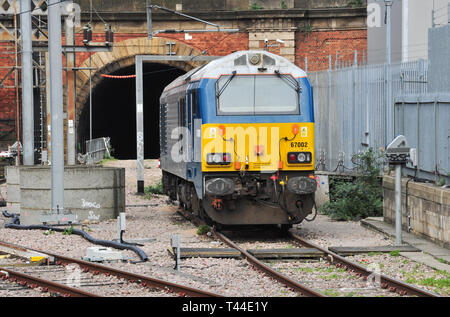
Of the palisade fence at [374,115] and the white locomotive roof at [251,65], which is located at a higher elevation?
the white locomotive roof at [251,65]

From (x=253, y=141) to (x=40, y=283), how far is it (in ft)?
19.2

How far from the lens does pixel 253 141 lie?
16.0 metres

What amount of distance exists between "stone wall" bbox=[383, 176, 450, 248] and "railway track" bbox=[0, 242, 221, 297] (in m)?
5.41

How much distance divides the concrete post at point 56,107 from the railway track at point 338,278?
5.30 meters

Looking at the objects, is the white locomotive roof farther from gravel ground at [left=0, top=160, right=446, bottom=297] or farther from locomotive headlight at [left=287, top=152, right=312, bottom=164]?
gravel ground at [left=0, top=160, right=446, bottom=297]

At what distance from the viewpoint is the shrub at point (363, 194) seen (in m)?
20.5

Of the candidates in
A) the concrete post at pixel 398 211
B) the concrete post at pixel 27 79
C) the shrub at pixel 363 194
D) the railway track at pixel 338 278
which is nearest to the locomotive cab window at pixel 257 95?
the concrete post at pixel 398 211

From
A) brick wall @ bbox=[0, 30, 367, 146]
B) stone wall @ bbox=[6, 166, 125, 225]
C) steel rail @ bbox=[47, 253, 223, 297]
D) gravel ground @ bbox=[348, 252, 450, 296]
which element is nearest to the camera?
steel rail @ bbox=[47, 253, 223, 297]

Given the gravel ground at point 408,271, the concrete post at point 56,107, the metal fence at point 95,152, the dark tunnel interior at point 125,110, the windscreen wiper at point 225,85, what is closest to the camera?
the gravel ground at point 408,271

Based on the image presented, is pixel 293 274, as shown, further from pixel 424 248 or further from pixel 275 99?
pixel 275 99

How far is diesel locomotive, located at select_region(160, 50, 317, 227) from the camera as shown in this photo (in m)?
15.9

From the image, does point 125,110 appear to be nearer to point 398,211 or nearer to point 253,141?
point 253,141

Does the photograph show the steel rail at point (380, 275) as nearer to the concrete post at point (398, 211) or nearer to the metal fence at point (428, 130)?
the concrete post at point (398, 211)

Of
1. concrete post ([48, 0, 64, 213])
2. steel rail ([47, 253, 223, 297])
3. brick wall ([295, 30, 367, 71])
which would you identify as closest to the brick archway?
brick wall ([295, 30, 367, 71])
